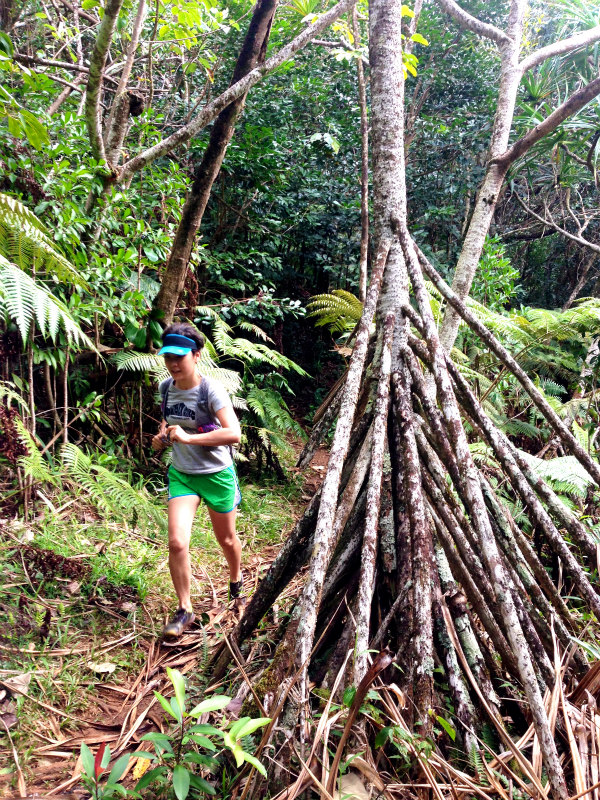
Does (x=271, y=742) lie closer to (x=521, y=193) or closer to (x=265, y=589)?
(x=265, y=589)

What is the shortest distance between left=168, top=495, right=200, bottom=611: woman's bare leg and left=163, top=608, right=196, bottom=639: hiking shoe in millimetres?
26

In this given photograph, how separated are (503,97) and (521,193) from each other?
5.96 metres

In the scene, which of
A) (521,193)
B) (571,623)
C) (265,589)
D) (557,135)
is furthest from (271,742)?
(521,193)

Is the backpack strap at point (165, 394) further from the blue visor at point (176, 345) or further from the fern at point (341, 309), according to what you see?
the fern at point (341, 309)

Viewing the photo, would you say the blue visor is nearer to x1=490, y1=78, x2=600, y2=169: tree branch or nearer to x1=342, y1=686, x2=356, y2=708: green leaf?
x1=342, y1=686, x2=356, y2=708: green leaf

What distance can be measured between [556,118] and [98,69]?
2659 millimetres

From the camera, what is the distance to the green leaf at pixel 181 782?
1.10m

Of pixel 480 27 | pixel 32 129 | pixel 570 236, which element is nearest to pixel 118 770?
pixel 32 129

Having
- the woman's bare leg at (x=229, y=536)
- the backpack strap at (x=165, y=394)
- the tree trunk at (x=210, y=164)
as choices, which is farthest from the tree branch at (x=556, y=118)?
the woman's bare leg at (x=229, y=536)

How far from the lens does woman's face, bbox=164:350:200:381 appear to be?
220cm

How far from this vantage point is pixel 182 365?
7.30 feet

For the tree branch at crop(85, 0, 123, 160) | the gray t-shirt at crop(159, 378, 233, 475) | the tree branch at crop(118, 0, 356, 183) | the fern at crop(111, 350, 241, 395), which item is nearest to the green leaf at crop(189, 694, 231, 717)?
the gray t-shirt at crop(159, 378, 233, 475)

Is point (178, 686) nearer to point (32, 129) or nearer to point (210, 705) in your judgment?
point (210, 705)

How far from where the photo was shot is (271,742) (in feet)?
4.03
